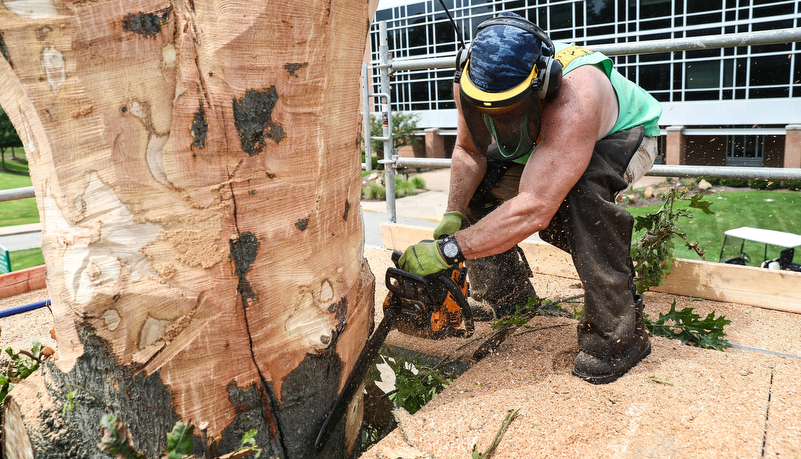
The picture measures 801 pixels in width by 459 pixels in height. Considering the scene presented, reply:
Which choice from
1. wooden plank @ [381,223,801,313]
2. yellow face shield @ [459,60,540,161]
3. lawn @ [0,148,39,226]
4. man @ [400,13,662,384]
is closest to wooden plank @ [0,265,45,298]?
man @ [400,13,662,384]

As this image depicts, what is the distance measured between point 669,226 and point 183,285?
259 centimetres

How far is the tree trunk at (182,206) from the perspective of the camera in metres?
1.24

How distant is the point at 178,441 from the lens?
1.28 meters

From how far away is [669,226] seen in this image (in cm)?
291

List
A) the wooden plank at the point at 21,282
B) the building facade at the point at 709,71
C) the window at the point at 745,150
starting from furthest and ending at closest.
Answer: the window at the point at 745,150
the building facade at the point at 709,71
the wooden plank at the point at 21,282

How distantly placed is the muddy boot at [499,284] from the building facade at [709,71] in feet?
38.6

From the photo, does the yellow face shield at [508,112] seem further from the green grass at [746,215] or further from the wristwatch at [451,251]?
the green grass at [746,215]

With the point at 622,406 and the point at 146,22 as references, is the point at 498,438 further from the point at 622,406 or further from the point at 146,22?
the point at 146,22

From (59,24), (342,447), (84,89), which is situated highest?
(59,24)

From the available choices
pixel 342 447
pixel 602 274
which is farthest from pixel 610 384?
pixel 342 447

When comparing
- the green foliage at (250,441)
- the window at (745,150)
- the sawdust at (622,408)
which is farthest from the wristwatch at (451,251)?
the window at (745,150)

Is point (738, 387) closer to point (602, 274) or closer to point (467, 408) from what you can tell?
point (602, 274)

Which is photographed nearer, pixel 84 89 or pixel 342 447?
pixel 84 89

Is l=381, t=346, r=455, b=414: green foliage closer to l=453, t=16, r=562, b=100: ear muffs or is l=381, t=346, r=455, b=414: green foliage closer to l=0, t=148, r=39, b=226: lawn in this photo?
l=453, t=16, r=562, b=100: ear muffs
